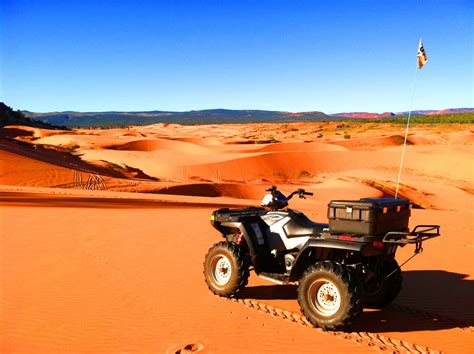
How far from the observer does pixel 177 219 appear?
12.6 m

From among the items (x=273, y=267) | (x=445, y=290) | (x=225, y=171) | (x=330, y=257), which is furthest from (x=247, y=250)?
(x=225, y=171)

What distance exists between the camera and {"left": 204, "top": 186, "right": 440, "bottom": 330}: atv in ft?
16.2

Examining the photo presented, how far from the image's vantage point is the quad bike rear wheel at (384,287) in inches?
226

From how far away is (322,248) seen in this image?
557cm

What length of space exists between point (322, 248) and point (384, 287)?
1048 mm

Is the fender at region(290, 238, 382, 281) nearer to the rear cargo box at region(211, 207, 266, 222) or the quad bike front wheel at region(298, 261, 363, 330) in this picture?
the quad bike front wheel at region(298, 261, 363, 330)

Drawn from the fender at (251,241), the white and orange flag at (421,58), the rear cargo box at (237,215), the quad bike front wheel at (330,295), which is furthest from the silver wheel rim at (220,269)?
the white and orange flag at (421,58)

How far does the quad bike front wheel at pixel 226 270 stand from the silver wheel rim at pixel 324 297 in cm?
109

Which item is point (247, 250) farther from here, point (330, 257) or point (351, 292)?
point (351, 292)

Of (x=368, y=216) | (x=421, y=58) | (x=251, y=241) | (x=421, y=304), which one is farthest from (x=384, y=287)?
(x=421, y=58)

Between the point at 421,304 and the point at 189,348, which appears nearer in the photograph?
the point at 189,348

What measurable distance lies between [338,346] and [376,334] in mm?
601

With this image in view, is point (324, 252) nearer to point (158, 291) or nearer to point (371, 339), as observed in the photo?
point (371, 339)

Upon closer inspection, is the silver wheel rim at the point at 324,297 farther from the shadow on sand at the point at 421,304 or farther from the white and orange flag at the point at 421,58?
the white and orange flag at the point at 421,58
